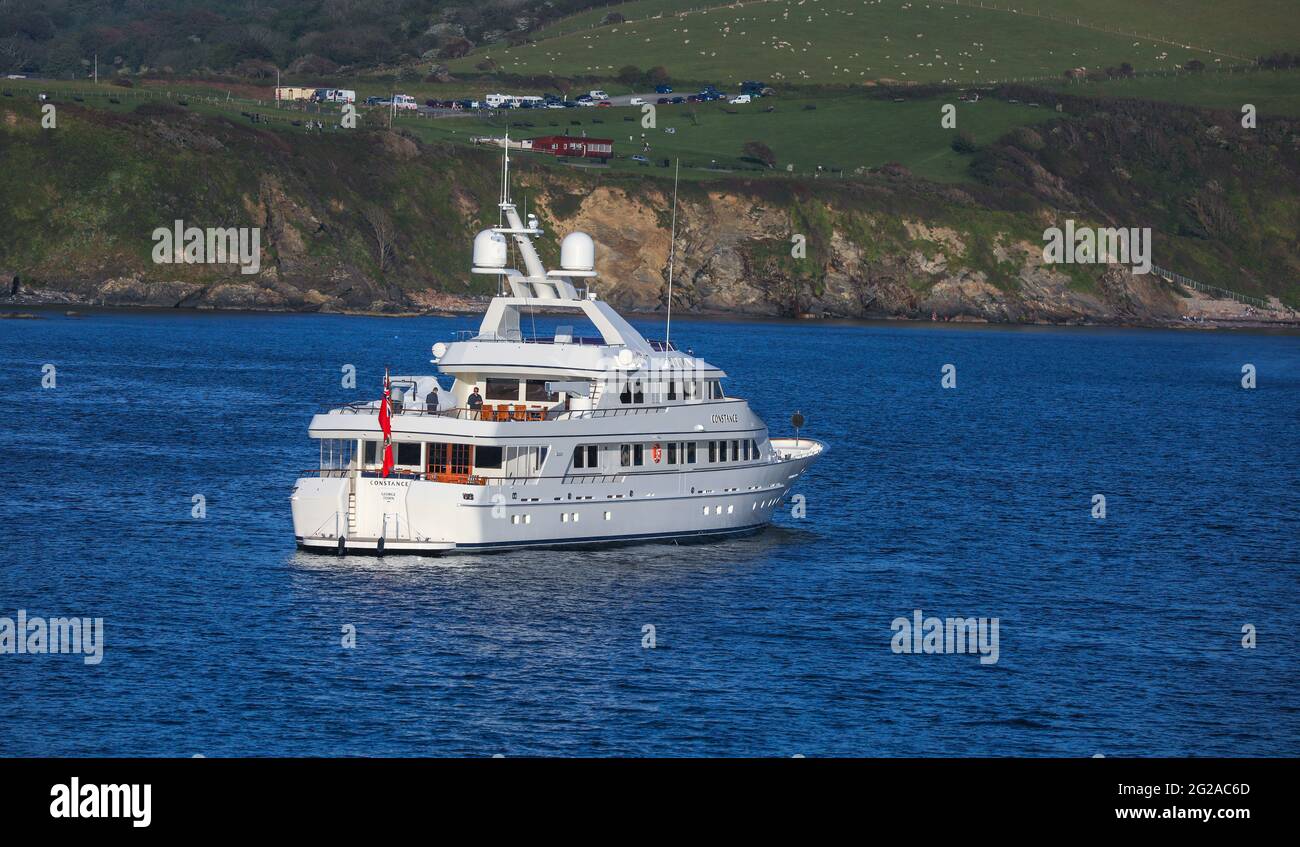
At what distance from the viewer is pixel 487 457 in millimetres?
52781

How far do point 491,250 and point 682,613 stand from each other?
55.2 feet

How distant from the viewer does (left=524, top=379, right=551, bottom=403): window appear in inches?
2237

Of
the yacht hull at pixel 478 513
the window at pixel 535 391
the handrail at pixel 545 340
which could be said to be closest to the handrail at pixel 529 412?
the window at pixel 535 391

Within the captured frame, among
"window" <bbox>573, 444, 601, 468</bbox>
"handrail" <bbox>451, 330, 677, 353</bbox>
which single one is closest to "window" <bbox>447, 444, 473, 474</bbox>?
"window" <bbox>573, 444, 601, 468</bbox>

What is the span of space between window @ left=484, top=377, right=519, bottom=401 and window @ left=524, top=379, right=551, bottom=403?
0.35 m

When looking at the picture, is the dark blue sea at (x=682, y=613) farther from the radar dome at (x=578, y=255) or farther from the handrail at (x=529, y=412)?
the radar dome at (x=578, y=255)

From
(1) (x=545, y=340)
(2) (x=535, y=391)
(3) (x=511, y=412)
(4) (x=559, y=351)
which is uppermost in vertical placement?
(1) (x=545, y=340)

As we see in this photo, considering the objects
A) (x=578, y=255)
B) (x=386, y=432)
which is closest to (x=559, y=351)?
(x=578, y=255)

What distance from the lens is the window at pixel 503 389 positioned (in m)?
57.0

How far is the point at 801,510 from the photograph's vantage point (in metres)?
64.9

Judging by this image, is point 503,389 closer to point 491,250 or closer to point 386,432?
point 491,250

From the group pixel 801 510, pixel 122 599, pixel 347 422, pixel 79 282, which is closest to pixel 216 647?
pixel 122 599

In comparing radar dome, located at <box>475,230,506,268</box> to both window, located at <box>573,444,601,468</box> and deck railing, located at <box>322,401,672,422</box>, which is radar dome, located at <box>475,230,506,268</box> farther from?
window, located at <box>573,444,601,468</box>

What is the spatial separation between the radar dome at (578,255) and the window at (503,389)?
14.8 ft
